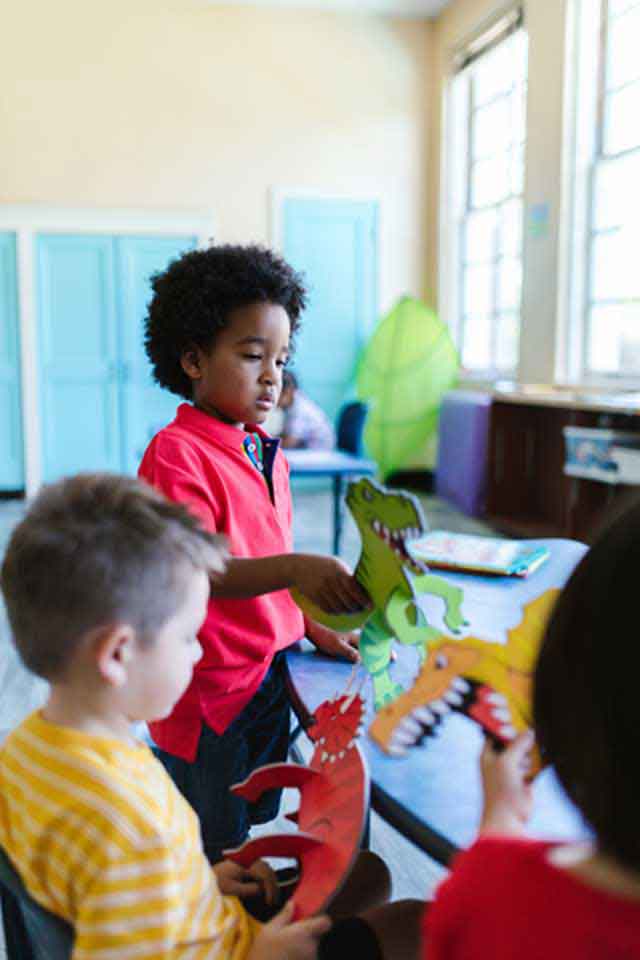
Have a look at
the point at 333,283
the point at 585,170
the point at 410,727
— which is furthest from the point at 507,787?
the point at 333,283

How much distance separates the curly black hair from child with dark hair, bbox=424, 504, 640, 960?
2.97ft

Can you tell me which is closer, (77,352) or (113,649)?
(113,649)

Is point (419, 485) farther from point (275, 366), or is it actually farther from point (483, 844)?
point (483, 844)

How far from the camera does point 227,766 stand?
122 centimetres

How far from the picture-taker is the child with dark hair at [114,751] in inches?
27.3

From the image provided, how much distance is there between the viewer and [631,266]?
15.6 feet

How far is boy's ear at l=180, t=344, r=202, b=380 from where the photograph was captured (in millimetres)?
1343

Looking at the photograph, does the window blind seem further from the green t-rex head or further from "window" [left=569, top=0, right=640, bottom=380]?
the green t-rex head

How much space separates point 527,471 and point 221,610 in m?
4.53

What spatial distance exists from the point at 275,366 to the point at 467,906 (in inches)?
34.9

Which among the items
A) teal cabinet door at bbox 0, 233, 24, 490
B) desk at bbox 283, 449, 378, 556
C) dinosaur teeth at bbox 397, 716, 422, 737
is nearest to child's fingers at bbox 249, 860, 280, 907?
dinosaur teeth at bbox 397, 716, 422, 737

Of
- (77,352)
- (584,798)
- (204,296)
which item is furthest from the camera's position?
(77,352)

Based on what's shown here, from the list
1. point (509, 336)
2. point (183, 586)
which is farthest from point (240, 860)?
point (509, 336)

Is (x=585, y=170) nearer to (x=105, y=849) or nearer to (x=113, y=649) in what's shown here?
(x=113, y=649)
